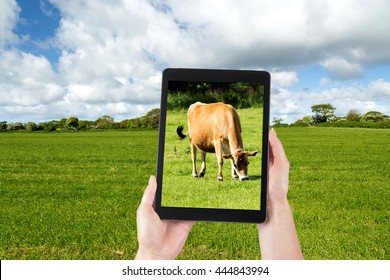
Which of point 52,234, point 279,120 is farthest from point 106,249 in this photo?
point 279,120

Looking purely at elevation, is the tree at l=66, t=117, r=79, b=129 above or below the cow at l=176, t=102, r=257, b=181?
above

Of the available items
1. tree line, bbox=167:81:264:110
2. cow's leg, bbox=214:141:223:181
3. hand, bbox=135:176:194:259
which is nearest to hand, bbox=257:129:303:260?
tree line, bbox=167:81:264:110

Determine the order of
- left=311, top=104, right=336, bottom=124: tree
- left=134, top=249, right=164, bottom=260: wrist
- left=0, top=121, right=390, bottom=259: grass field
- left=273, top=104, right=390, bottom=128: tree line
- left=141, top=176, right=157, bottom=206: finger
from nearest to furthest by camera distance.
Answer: left=141, top=176, right=157, bottom=206: finger, left=134, top=249, right=164, bottom=260: wrist, left=0, top=121, right=390, bottom=259: grass field, left=273, top=104, right=390, bottom=128: tree line, left=311, top=104, right=336, bottom=124: tree

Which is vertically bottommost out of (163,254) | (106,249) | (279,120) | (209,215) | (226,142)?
(106,249)

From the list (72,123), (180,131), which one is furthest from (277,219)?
(72,123)

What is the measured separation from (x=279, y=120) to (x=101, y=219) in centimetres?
5003

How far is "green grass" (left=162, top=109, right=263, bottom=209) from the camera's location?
3.85 metres

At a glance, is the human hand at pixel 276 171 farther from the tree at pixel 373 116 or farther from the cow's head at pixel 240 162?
the tree at pixel 373 116

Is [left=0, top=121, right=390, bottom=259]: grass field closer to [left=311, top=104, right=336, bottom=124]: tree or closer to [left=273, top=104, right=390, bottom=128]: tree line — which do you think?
[left=273, top=104, right=390, bottom=128]: tree line

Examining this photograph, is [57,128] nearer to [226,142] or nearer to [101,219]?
[101,219]

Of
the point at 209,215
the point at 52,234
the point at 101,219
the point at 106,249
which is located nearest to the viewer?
the point at 209,215

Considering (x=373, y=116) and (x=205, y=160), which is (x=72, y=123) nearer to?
(x=373, y=116)

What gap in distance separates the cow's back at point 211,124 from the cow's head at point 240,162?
0.13 metres

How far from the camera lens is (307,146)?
28984 millimetres
